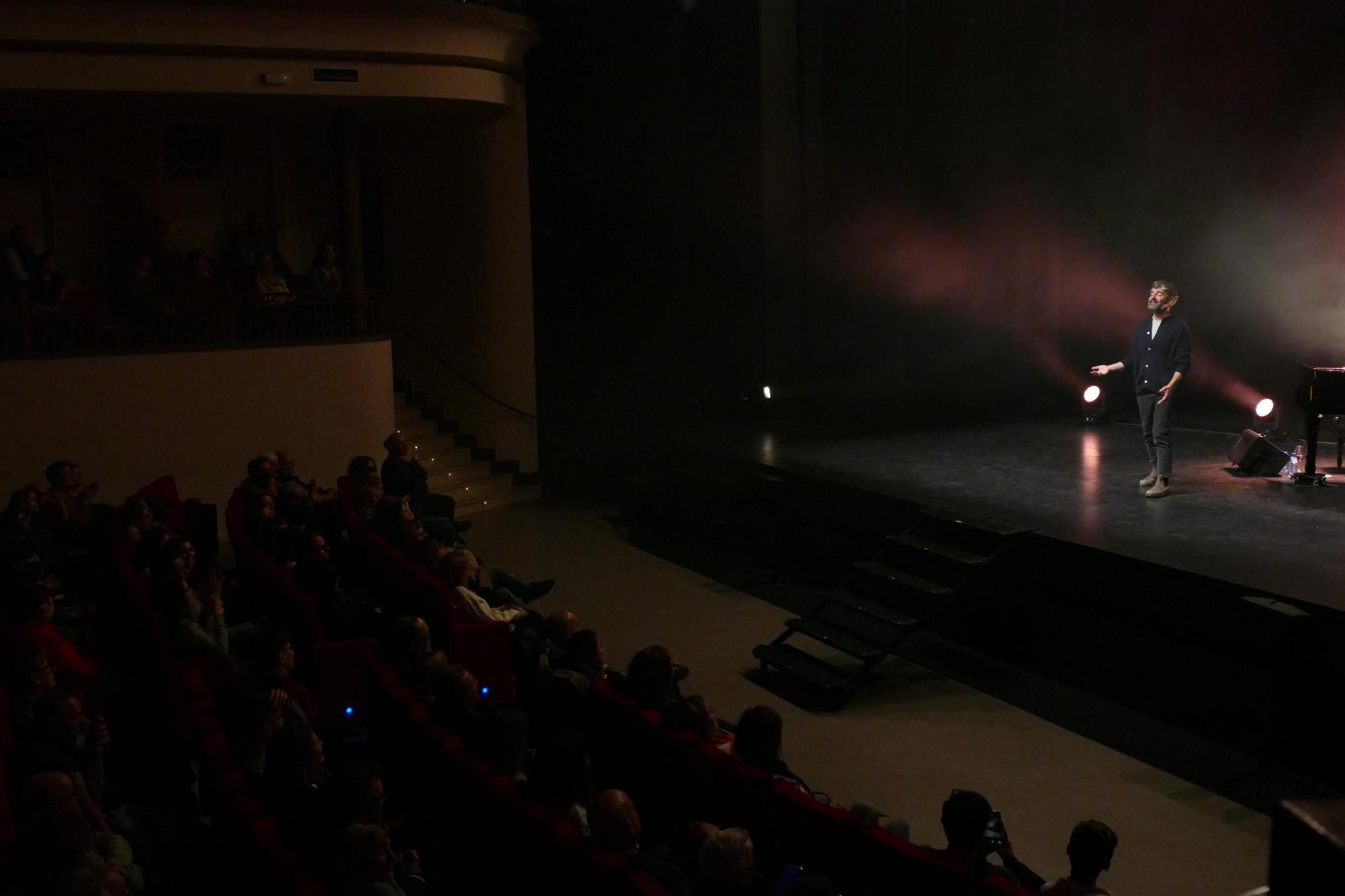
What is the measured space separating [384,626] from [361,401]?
5.42 meters

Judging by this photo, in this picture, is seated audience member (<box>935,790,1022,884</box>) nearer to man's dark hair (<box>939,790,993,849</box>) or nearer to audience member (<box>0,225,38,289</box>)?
man's dark hair (<box>939,790,993,849</box>)

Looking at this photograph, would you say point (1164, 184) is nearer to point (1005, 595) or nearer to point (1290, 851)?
point (1005, 595)

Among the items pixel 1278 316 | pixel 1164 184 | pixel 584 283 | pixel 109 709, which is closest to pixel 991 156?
pixel 1164 184

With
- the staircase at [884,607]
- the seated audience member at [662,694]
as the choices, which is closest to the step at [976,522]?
the staircase at [884,607]

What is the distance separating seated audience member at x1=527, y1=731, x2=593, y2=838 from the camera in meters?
3.88

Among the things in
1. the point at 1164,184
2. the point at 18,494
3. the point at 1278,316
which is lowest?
the point at 18,494

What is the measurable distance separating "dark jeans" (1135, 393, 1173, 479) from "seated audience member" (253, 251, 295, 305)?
6.79 metres

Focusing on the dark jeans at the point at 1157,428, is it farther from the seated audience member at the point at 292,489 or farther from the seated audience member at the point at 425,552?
the seated audience member at the point at 292,489

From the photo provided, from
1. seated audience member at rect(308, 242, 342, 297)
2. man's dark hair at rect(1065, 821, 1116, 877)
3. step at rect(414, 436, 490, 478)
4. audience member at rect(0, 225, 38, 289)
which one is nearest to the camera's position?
man's dark hair at rect(1065, 821, 1116, 877)

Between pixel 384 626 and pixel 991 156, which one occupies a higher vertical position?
pixel 991 156

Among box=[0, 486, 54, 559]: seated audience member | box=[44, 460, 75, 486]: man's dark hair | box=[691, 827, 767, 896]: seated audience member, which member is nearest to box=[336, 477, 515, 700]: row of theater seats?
box=[0, 486, 54, 559]: seated audience member

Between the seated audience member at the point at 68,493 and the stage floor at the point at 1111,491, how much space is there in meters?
4.57

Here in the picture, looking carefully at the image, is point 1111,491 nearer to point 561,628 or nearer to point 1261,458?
point 1261,458

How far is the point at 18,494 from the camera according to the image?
7.27 meters
